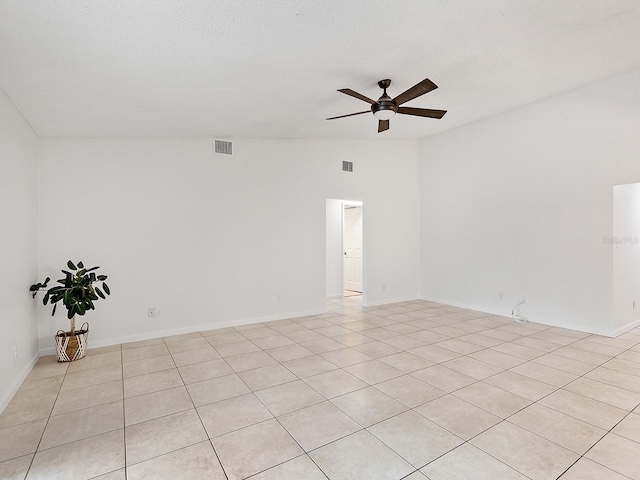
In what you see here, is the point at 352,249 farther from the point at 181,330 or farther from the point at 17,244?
the point at 17,244

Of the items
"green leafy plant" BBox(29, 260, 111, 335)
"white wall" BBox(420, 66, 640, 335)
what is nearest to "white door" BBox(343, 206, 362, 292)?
"white wall" BBox(420, 66, 640, 335)

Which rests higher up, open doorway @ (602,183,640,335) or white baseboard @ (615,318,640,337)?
open doorway @ (602,183,640,335)

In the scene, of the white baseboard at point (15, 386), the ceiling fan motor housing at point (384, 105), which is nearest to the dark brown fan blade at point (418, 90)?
the ceiling fan motor housing at point (384, 105)

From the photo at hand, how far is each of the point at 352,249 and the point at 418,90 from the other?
5.46m

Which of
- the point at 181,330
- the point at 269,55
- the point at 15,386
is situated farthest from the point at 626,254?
the point at 15,386

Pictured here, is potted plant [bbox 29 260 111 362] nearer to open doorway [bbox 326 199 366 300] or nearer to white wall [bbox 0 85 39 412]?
white wall [bbox 0 85 39 412]

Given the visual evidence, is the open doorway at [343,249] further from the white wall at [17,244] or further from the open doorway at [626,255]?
the white wall at [17,244]

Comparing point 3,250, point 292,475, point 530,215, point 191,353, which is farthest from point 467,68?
point 3,250

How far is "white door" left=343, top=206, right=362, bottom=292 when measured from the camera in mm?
8133

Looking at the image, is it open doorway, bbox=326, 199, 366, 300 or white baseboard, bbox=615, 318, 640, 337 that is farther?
open doorway, bbox=326, 199, 366, 300

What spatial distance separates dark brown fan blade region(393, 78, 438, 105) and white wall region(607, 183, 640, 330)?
10.7 ft

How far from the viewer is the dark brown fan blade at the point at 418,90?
114 inches

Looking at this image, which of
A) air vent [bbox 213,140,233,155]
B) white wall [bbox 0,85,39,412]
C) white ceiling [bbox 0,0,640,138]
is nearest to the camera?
white ceiling [bbox 0,0,640,138]

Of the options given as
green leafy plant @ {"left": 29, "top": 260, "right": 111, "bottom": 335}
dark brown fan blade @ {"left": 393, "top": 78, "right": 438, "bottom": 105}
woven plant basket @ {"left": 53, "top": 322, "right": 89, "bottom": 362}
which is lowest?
woven plant basket @ {"left": 53, "top": 322, "right": 89, "bottom": 362}
